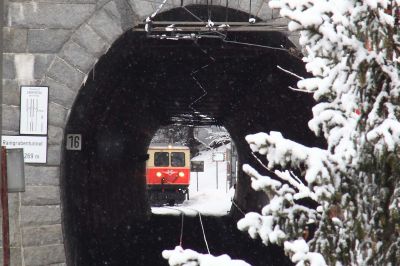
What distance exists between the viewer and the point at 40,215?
8.82 meters

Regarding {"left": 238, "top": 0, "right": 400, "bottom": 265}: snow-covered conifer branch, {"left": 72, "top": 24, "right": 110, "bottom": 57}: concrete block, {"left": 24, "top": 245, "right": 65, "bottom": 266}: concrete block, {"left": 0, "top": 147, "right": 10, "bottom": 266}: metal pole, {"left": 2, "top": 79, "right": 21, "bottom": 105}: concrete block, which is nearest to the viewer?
{"left": 238, "top": 0, "right": 400, "bottom": 265}: snow-covered conifer branch

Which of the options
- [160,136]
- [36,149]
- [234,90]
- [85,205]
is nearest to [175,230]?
[234,90]

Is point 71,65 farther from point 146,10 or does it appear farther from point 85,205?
point 85,205

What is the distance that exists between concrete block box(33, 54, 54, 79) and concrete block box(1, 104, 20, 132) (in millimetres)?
467

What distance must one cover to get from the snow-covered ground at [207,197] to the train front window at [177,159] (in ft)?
7.22

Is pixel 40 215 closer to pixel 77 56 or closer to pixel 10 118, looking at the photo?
pixel 10 118

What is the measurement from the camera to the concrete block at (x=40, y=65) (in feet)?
29.2

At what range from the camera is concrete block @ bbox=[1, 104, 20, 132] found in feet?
28.8

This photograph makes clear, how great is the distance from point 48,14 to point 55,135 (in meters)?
1.46

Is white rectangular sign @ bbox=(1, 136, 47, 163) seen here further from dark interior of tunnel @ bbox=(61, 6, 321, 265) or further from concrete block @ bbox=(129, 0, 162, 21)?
concrete block @ bbox=(129, 0, 162, 21)

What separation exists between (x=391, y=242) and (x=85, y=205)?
12070mm

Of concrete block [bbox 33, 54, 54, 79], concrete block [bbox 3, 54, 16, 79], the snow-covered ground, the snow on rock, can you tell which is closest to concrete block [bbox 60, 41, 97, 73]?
concrete block [bbox 33, 54, 54, 79]

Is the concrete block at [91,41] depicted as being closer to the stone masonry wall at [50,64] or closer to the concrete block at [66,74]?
the stone masonry wall at [50,64]

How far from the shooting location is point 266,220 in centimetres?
318
